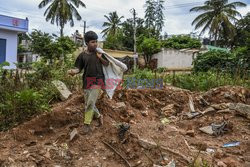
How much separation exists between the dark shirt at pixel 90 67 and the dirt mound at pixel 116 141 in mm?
681

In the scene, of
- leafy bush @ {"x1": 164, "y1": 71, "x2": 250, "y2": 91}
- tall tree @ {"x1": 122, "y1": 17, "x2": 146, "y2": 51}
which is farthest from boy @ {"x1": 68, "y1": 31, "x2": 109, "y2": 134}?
tall tree @ {"x1": 122, "y1": 17, "x2": 146, "y2": 51}

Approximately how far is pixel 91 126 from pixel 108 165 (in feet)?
2.61

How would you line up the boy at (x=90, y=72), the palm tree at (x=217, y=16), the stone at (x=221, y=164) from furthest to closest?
the palm tree at (x=217, y=16)
the boy at (x=90, y=72)
the stone at (x=221, y=164)

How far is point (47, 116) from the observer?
3281 millimetres

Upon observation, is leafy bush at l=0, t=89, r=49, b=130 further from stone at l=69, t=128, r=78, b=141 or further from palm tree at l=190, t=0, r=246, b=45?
palm tree at l=190, t=0, r=246, b=45

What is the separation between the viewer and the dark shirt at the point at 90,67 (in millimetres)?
2953

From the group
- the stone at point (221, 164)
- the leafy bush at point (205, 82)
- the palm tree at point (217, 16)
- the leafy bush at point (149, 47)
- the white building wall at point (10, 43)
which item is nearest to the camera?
the stone at point (221, 164)

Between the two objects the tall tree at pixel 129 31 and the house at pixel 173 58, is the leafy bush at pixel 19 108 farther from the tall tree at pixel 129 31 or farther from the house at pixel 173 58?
the tall tree at pixel 129 31

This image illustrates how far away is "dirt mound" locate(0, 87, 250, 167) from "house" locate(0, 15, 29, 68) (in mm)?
10099

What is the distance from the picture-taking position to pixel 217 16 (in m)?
24.1

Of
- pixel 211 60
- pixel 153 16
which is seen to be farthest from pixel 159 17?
pixel 211 60

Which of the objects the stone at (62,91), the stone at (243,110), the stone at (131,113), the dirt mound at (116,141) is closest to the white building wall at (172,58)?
the stone at (243,110)

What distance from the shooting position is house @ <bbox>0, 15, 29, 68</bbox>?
12141 millimetres

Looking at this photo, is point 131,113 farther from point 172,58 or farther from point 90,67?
point 172,58
